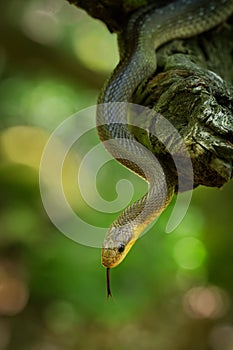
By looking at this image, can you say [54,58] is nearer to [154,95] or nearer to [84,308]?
[84,308]

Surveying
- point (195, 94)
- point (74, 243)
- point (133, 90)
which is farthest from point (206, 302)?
point (195, 94)

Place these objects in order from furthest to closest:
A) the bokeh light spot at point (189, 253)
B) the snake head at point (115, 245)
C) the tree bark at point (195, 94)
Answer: the bokeh light spot at point (189, 253)
the snake head at point (115, 245)
the tree bark at point (195, 94)

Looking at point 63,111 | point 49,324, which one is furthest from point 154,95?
point 49,324

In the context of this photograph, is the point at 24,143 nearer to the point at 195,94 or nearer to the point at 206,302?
the point at 206,302

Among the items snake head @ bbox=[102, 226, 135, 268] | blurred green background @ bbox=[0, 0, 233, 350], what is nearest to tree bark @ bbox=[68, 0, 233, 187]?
snake head @ bbox=[102, 226, 135, 268]

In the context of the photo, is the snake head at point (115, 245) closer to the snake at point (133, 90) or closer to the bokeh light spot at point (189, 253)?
the snake at point (133, 90)

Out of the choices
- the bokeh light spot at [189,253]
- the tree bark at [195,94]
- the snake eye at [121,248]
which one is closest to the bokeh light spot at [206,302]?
the bokeh light spot at [189,253]
